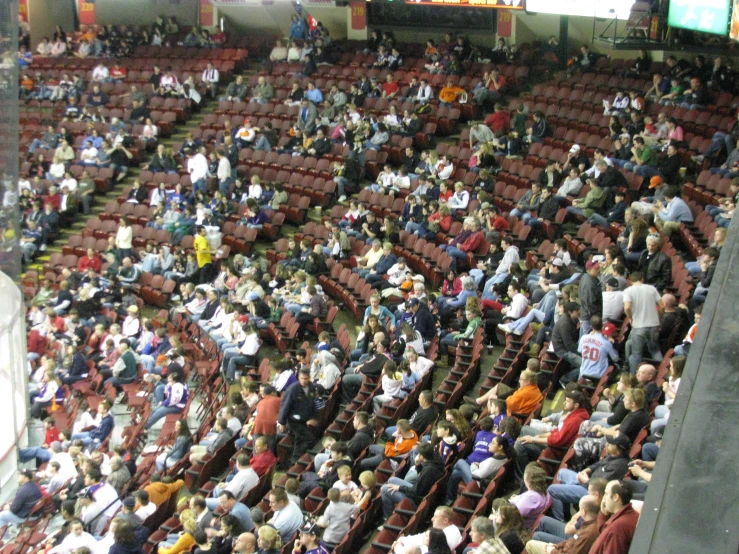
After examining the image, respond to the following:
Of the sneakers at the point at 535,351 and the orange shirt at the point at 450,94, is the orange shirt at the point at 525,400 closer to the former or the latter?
the sneakers at the point at 535,351

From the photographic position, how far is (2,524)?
9.47 metres

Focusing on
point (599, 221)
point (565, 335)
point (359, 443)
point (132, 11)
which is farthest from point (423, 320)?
point (132, 11)

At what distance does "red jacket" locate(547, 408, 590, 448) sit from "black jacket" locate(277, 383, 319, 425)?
292 cm

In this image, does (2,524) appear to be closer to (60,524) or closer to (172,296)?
(60,524)

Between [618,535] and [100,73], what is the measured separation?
753 inches

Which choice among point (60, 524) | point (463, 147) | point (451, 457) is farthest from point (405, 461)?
point (463, 147)

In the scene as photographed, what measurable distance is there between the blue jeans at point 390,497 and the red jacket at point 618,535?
2.76 metres

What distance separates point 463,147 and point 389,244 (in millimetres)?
3849

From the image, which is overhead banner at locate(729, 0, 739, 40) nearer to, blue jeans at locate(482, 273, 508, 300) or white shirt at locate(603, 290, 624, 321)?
white shirt at locate(603, 290, 624, 321)

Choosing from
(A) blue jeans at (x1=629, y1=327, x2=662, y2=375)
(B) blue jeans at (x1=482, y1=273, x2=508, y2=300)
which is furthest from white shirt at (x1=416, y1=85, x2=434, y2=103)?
(A) blue jeans at (x1=629, y1=327, x2=662, y2=375)

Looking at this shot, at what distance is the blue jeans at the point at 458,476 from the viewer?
7.71 m

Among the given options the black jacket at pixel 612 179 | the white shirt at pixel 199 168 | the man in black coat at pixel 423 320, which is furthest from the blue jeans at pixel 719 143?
the white shirt at pixel 199 168

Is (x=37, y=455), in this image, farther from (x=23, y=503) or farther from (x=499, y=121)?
(x=499, y=121)

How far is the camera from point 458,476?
7750 millimetres
